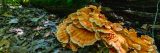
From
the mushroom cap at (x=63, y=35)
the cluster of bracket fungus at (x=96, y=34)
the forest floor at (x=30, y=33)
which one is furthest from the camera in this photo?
the forest floor at (x=30, y=33)

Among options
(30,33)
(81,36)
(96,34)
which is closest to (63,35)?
(81,36)

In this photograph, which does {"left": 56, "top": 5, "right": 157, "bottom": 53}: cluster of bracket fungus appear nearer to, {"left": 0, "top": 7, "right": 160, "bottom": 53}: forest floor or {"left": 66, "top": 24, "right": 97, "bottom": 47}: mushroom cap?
{"left": 66, "top": 24, "right": 97, "bottom": 47}: mushroom cap

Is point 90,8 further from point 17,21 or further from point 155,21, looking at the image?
point 17,21

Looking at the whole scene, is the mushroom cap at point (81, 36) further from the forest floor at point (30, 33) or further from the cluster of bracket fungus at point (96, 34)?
the forest floor at point (30, 33)

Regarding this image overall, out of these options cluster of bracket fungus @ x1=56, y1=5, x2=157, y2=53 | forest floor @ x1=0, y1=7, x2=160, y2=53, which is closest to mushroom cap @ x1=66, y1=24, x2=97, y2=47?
cluster of bracket fungus @ x1=56, y1=5, x2=157, y2=53

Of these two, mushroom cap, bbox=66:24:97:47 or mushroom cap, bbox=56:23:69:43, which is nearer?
mushroom cap, bbox=66:24:97:47

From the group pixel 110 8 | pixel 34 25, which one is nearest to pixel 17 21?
pixel 34 25

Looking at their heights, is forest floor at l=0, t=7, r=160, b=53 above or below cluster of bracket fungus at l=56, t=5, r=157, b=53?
below

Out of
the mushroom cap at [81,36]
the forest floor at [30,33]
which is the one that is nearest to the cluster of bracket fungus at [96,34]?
the mushroom cap at [81,36]
